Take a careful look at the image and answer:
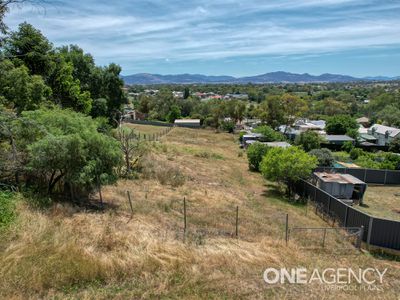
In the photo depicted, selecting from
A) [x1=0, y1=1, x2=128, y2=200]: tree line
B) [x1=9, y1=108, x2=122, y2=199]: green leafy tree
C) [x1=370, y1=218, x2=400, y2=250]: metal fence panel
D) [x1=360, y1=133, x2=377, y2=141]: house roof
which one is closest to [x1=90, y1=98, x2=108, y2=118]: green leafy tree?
[x1=0, y1=1, x2=128, y2=200]: tree line

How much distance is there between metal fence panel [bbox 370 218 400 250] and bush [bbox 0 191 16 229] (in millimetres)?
12104

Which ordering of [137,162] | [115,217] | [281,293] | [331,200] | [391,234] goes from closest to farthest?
[281,293]
[115,217]
[391,234]
[331,200]
[137,162]

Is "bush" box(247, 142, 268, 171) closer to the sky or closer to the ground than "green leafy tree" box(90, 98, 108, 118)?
closer to the ground

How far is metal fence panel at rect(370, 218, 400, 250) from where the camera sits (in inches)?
445

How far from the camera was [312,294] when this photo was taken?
6207mm

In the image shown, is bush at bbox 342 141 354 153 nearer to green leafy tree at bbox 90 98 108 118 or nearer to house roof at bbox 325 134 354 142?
house roof at bbox 325 134 354 142

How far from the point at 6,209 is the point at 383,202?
19.8m

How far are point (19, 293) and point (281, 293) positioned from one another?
195 inches

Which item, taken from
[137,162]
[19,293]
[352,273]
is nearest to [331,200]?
[352,273]

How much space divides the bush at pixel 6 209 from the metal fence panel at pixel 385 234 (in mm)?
12104

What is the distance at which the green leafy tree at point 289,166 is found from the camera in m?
17.9

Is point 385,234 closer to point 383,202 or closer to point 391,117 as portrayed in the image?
point 383,202

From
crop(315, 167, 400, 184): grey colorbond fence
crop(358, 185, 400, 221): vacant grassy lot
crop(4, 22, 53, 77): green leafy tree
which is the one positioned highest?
crop(4, 22, 53, 77): green leafy tree

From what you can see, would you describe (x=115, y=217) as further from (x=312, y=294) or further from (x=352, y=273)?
(x=352, y=273)
